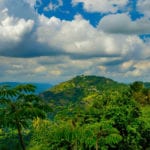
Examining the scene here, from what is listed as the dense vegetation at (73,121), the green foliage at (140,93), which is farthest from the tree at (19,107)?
the green foliage at (140,93)

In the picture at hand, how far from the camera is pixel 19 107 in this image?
22.6m

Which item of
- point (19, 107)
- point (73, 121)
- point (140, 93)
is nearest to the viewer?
point (19, 107)

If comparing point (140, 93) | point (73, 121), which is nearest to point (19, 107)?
point (73, 121)

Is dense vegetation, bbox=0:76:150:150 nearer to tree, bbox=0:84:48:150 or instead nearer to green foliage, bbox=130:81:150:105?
tree, bbox=0:84:48:150

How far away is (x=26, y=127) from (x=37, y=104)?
1.55 m

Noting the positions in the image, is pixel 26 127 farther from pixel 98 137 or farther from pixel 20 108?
pixel 98 137

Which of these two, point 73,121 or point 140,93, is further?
point 140,93

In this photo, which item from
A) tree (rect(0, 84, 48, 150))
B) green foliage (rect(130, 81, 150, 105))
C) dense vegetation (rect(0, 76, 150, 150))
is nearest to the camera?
tree (rect(0, 84, 48, 150))

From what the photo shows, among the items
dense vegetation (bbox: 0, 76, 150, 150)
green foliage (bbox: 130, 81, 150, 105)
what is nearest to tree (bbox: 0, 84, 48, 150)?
dense vegetation (bbox: 0, 76, 150, 150)

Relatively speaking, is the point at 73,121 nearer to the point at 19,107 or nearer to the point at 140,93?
the point at 19,107

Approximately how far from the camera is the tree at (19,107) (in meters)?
21.9

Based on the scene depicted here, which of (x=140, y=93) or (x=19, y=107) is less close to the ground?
(x=19, y=107)

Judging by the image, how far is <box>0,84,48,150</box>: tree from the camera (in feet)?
71.7

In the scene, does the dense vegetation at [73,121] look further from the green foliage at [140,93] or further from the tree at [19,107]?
the green foliage at [140,93]
